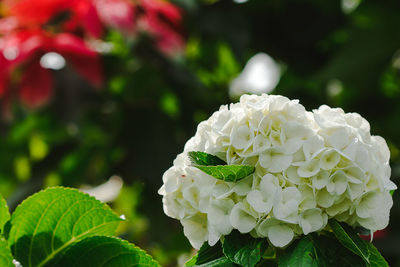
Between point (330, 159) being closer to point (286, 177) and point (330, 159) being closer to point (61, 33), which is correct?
point (286, 177)

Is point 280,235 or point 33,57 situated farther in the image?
point 33,57

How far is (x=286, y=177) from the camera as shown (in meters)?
0.55

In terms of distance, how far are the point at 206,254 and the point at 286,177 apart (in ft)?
0.38

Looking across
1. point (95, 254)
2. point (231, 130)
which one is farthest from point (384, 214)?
point (95, 254)

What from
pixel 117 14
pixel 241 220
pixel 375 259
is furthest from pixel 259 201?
pixel 117 14

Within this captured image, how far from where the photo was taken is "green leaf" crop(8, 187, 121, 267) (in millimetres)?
613

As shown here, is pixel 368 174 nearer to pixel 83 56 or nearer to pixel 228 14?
pixel 83 56

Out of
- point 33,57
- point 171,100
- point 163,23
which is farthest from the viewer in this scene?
point 171,100

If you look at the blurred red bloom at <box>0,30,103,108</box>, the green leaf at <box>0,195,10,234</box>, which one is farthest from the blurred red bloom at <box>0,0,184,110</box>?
the green leaf at <box>0,195,10,234</box>

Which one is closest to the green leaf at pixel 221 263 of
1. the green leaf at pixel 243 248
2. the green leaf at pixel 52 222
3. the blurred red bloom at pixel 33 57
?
the green leaf at pixel 243 248

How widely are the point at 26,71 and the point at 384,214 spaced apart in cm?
87

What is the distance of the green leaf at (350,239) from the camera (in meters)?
0.52

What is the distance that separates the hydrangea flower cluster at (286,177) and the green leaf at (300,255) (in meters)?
0.01

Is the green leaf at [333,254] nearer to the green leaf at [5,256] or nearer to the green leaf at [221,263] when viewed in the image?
the green leaf at [221,263]
